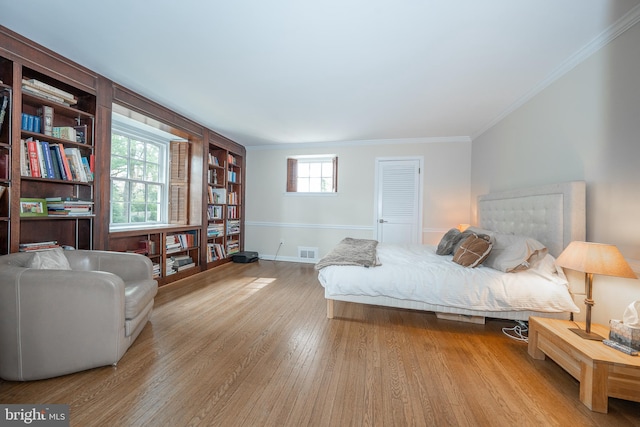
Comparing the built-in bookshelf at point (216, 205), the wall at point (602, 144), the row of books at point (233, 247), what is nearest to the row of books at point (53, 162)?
the built-in bookshelf at point (216, 205)

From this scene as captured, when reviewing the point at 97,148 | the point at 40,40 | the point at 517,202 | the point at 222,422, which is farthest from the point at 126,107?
the point at 517,202

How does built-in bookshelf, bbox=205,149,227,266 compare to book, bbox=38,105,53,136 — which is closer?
book, bbox=38,105,53,136

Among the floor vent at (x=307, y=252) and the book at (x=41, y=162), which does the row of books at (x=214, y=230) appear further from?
the book at (x=41, y=162)

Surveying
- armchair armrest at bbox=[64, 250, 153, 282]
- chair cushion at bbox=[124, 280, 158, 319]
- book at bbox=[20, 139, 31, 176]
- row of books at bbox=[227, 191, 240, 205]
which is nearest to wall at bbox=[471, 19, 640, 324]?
chair cushion at bbox=[124, 280, 158, 319]

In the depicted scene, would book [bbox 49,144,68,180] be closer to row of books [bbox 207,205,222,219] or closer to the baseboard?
row of books [bbox 207,205,222,219]

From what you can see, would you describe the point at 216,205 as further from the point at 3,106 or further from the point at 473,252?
the point at 473,252

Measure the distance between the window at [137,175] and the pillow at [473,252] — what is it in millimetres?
4269

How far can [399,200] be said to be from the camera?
4.49m

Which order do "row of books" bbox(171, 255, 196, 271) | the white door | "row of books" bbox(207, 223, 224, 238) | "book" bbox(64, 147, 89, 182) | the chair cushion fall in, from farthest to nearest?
the white door → "row of books" bbox(207, 223, 224, 238) → "row of books" bbox(171, 255, 196, 271) → "book" bbox(64, 147, 89, 182) → the chair cushion

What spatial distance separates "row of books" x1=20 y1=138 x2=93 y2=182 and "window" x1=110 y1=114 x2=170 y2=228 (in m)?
1.06

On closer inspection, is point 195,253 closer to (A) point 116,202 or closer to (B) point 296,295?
(A) point 116,202

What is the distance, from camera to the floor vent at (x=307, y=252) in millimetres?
4891

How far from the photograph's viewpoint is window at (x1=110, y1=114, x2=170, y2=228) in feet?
11.1

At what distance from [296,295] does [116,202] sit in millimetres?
2798
